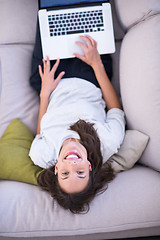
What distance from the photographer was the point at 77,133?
121cm

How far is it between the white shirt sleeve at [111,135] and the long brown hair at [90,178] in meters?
0.03

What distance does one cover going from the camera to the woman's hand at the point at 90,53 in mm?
1359

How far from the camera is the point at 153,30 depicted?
120 cm

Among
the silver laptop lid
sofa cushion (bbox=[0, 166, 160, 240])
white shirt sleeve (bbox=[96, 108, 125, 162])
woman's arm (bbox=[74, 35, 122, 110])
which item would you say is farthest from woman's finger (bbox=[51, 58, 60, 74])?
sofa cushion (bbox=[0, 166, 160, 240])

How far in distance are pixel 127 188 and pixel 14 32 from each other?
3.70ft

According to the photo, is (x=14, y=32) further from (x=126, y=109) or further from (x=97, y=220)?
(x=97, y=220)

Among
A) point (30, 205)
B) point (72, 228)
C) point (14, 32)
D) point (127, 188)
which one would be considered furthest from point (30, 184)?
point (14, 32)

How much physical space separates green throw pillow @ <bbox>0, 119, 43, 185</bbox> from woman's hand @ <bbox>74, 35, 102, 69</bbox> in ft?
1.72

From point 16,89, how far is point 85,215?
837 mm

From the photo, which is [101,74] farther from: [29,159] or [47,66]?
[29,159]

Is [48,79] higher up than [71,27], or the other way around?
[71,27]

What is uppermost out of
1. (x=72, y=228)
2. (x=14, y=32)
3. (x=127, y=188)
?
(x=14, y=32)

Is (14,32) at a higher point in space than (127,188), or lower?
higher

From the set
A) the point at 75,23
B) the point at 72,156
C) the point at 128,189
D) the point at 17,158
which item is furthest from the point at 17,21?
the point at 128,189
